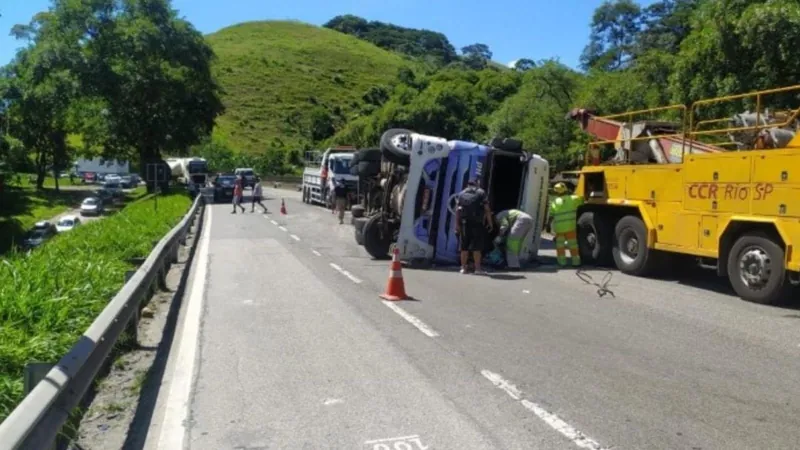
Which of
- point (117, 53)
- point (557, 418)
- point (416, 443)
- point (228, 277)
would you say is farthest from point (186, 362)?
point (117, 53)

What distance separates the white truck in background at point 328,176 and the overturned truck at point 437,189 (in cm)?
1611

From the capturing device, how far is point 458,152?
593 inches

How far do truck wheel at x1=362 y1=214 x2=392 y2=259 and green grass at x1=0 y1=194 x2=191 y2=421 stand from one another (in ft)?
14.7

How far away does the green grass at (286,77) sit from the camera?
11044 centimetres

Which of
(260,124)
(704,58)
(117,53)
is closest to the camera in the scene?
(704,58)

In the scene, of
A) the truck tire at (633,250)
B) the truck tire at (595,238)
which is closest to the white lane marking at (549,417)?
the truck tire at (633,250)

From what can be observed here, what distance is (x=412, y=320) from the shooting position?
9320mm

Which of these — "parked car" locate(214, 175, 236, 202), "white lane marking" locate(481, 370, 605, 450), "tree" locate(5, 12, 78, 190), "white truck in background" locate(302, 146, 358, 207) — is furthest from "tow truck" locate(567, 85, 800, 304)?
"tree" locate(5, 12, 78, 190)

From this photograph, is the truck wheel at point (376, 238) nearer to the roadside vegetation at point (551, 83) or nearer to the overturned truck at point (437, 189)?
the overturned truck at point (437, 189)

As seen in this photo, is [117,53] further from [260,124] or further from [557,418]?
[260,124]

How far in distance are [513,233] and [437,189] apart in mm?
1643

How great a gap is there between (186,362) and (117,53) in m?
48.3

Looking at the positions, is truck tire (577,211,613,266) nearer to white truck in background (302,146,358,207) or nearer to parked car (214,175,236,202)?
white truck in background (302,146,358,207)

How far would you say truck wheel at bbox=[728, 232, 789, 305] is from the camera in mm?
10578
